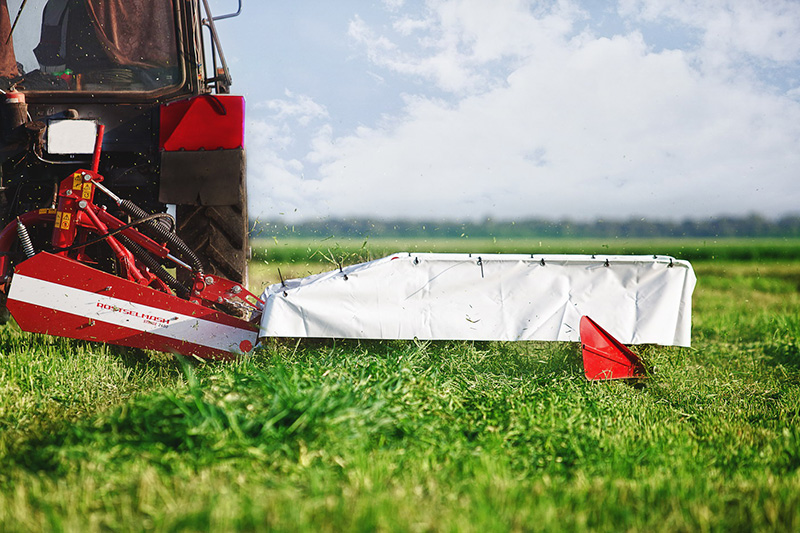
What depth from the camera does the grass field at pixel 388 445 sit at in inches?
66.3

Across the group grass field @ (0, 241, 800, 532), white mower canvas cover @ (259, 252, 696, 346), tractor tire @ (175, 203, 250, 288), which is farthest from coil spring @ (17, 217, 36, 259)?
white mower canvas cover @ (259, 252, 696, 346)

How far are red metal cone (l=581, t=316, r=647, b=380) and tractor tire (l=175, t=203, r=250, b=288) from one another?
6.30ft

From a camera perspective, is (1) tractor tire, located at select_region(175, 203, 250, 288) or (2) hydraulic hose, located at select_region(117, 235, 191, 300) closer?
(2) hydraulic hose, located at select_region(117, 235, 191, 300)

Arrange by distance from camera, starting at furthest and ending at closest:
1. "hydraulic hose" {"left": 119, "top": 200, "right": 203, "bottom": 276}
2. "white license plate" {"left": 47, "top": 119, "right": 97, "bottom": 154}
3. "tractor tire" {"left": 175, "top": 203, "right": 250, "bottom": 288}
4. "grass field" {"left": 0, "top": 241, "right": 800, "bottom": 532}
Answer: "tractor tire" {"left": 175, "top": 203, "right": 250, "bottom": 288}, "white license plate" {"left": 47, "top": 119, "right": 97, "bottom": 154}, "hydraulic hose" {"left": 119, "top": 200, "right": 203, "bottom": 276}, "grass field" {"left": 0, "top": 241, "right": 800, "bottom": 532}

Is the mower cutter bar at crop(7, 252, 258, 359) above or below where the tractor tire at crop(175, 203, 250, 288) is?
below

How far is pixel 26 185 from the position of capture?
3.79 metres

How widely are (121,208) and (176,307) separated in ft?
2.03

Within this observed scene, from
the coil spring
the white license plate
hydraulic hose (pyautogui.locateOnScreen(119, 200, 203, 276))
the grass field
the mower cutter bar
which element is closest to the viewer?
the grass field

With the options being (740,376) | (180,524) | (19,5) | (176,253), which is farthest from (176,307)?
(740,376)

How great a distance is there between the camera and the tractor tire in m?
3.79

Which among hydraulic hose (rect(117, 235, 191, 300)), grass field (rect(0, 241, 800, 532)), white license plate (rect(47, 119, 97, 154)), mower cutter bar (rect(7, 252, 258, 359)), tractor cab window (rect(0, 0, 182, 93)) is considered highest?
tractor cab window (rect(0, 0, 182, 93))

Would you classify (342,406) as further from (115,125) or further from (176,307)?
(115,125)

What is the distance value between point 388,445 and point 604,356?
1.59 metres

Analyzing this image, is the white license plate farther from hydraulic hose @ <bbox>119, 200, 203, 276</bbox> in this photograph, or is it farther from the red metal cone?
the red metal cone
